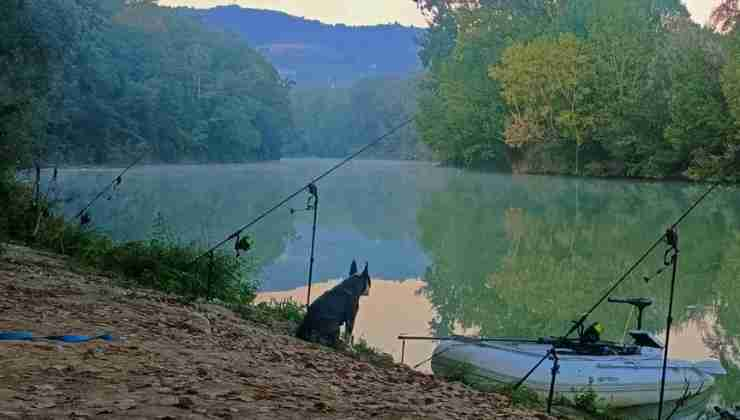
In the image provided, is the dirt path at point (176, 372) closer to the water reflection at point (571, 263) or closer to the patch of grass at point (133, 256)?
the patch of grass at point (133, 256)

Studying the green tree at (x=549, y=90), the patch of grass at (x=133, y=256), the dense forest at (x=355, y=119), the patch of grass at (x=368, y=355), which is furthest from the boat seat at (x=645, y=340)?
the dense forest at (x=355, y=119)

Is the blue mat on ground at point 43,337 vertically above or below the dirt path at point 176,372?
above

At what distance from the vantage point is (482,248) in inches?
725

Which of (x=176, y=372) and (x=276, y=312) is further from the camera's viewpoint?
(x=276, y=312)

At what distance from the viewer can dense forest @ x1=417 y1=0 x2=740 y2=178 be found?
37.8 metres

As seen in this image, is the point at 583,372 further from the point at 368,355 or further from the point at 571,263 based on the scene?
the point at 571,263

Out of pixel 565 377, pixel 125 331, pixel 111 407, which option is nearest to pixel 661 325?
pixel 565 377

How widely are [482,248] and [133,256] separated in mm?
9821

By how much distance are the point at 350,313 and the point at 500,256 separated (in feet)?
32.2

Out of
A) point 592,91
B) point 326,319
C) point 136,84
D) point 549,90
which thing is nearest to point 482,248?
point 326,319

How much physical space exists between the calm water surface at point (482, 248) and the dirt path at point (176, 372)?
113 inches

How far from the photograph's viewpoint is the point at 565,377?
7.32m

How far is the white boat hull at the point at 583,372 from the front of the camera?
7352mm

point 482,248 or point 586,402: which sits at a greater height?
point 482,248
